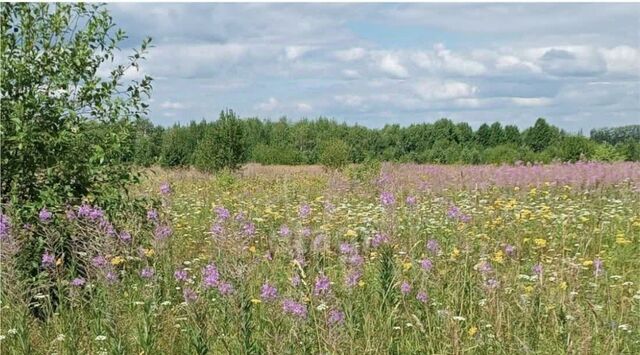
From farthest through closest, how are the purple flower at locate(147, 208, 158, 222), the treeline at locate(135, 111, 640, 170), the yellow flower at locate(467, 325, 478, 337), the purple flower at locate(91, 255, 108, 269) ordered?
1. the treeline at locate(135, 111, 640, 170)
2. the purple flower at locate(147, 208, 158, 222)
3. the purple flower at locate(91, 255, 108, 269)
4. the yellow flower at locate(467, 325, 478, 337)

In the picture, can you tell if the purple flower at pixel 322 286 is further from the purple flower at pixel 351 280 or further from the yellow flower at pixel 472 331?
the yellow flower at pixel 472 331

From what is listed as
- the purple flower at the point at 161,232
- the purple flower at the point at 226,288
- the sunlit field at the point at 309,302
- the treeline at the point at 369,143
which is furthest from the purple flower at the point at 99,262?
the treeline at the point at 369,143

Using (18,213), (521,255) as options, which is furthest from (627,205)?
(18,213)

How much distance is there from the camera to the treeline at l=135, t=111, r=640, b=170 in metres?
26.1

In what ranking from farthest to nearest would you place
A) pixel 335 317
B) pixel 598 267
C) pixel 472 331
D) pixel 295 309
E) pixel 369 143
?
pixel 369 143, pixel 598 267, pixel 472 331, pixel 295 309, pixel 335 317

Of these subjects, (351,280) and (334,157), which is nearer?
(351,280)

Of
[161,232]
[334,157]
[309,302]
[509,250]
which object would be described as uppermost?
[334,157]

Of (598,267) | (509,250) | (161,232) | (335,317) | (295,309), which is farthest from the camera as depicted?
(509,250)

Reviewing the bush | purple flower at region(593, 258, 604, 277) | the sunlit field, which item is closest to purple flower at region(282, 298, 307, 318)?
the sunlit field

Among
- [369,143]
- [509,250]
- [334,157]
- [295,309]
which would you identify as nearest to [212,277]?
[295,309]

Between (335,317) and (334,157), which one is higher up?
(334,157)

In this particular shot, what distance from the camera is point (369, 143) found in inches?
3290

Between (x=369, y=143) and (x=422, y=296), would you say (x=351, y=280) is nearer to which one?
(x=422, y=296)

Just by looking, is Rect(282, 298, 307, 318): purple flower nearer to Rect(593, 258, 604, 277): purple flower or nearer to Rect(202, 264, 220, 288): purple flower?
Rect(202, 264, 220, 288): purple flower
